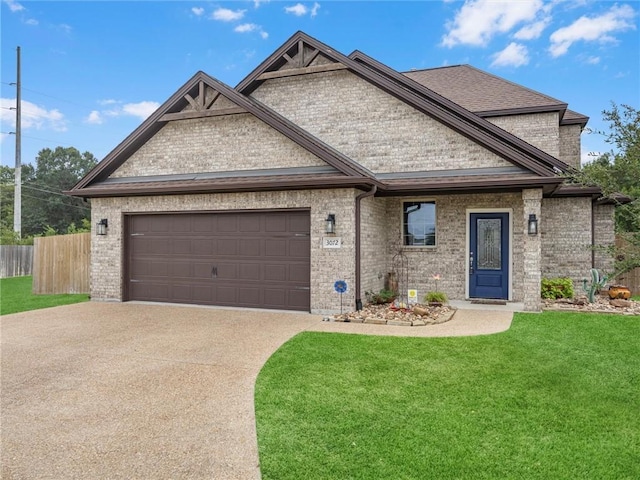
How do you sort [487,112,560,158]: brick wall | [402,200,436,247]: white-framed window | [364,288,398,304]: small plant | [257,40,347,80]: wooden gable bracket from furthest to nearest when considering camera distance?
[487,112,560,158]: brick wall → [257,40,347,80]: wooden gable bracket → [402,200,436,247]: white-framed window → [364,288,398,304]: small plant

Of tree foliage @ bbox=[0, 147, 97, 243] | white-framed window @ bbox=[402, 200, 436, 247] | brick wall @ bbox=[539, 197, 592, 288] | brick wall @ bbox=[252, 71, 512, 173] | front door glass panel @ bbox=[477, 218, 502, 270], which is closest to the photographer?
brick wall @ bbox=[252, 71, 512, 173]

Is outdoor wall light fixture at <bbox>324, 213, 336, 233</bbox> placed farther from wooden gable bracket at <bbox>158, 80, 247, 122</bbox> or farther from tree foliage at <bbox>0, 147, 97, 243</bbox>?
tree foliage at <bbox>0, 147, 97, 243</bbox>

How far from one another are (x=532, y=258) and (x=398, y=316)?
352cm

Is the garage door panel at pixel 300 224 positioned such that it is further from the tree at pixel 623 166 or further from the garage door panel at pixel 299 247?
the tree at pixel 623 166

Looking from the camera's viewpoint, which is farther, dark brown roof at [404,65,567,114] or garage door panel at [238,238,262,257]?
dark brown roof at [404,65,567,114]

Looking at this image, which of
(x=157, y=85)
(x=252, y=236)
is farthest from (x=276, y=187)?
(x=157, y=85)

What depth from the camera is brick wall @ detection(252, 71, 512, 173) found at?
1107cm

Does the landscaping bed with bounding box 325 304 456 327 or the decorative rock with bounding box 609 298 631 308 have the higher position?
the decorative rock with bounding box 609 298 631 308

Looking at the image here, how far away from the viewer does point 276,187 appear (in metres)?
9.95

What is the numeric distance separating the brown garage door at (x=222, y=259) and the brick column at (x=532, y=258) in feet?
16.4

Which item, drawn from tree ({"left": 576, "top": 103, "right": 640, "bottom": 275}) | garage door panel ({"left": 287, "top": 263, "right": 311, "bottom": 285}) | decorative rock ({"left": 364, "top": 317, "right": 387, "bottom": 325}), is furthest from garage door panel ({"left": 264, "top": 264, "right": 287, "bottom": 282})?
tree ({"left": 576, "top": 103, "right": 640, "bottom": 275})

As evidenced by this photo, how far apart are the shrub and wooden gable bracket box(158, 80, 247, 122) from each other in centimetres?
932

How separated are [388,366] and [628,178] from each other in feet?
11.6

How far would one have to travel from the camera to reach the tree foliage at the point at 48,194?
43312mm
